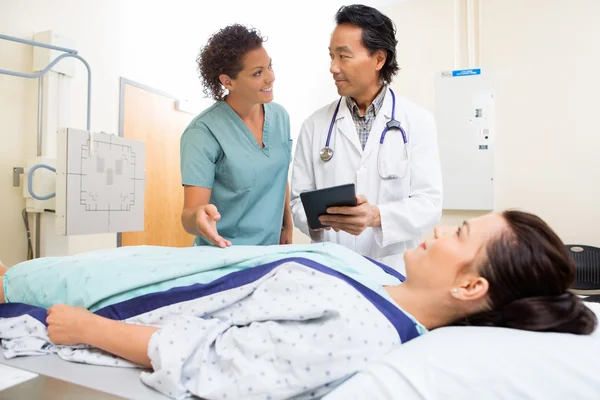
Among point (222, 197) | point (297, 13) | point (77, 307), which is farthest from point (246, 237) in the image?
point (297, 13)

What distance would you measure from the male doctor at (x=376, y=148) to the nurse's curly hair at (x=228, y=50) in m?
0.31

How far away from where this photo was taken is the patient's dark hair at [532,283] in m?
0.82

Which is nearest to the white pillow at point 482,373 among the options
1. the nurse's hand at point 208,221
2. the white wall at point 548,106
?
the nurse's hand at point 208,221

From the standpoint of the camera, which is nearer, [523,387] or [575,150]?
[523,387]

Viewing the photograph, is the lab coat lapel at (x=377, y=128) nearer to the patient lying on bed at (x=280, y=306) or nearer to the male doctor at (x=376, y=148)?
the male doctor at (x=376, y=148)

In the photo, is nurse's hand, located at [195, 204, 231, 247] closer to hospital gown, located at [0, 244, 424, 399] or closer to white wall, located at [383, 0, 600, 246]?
hospital gown, located at [0, 244, 424, 399]

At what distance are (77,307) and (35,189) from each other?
4.37ft

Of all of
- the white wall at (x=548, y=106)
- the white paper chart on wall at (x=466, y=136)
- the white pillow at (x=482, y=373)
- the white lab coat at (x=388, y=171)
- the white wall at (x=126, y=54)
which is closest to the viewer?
the white pillow at (x=482, y=373)

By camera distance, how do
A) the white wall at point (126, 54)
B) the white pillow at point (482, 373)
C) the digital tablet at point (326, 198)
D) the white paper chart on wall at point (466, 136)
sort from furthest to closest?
the white paper chart on wall at point (466, 136) → the white wall at point (126, 54) → the digital tablet at point (326, 198) → the white pillow at point (482, 373)

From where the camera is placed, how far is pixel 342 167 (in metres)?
1.53

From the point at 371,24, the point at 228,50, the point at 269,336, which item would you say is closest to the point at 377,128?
the point at 371,24

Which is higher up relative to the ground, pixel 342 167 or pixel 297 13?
pixel 297 13

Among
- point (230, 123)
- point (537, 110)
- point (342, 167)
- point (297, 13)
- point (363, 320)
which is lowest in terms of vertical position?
point (363, 320)

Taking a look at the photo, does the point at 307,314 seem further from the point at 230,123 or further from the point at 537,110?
the point at 537,110
